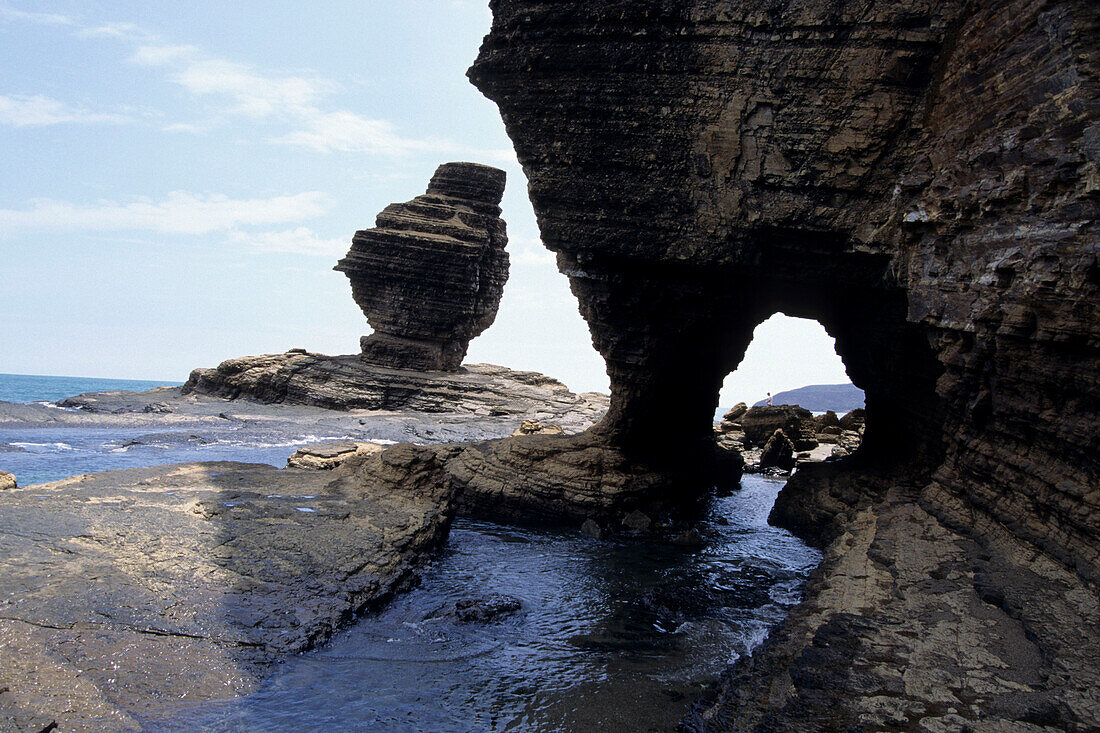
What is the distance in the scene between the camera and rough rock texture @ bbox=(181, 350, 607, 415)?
2755 centimetres

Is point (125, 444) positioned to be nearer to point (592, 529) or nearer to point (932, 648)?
point (592, 529)

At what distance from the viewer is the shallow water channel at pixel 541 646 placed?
226 inches

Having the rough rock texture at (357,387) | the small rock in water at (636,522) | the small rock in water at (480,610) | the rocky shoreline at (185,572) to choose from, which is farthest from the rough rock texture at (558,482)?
the rough rock texture at (357,387)

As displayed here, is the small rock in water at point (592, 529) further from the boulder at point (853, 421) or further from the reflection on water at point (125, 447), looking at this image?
the boulder at point (853, 421)

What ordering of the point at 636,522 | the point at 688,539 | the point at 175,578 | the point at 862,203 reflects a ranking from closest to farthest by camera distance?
the point at 175,578
the point at 862,203
the point at 688,539
the point at 636,522

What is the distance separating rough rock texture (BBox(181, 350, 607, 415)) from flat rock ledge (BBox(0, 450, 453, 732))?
1635 centimetres

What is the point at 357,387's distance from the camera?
91.4ft

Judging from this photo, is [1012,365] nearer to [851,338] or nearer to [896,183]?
[896,183]

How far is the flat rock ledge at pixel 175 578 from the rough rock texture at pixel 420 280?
19.9 metres

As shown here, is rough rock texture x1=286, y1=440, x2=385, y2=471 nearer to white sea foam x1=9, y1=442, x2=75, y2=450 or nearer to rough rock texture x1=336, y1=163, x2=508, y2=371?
white sea foam x1=9, y1=442, x2=75, y2=450

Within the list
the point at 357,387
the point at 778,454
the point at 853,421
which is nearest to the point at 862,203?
the point at 778,454

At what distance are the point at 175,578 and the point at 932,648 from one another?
23.9 ft

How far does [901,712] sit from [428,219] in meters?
30.1

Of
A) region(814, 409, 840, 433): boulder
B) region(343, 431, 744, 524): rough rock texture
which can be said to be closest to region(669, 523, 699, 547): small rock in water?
A: region(343, 431, 744, 524): rough rock texture
